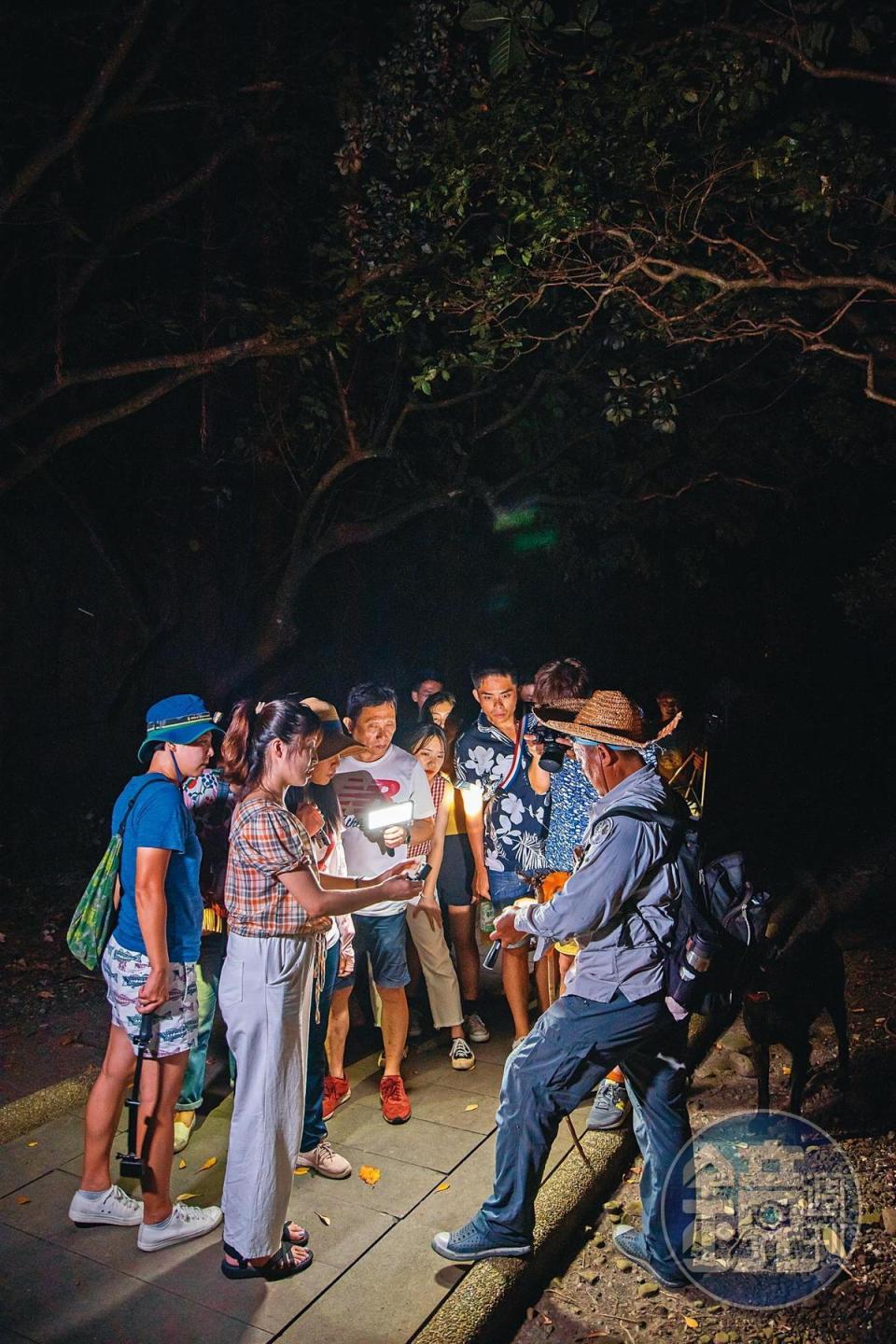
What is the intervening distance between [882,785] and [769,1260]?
13177 millimetres

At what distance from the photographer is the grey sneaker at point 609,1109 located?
469cm

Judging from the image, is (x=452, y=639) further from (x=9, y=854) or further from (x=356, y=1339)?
(x=356, y=1339)

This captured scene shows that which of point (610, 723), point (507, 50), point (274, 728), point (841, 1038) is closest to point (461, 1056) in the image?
point (841, 1038)

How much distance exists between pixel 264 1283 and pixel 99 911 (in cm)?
160

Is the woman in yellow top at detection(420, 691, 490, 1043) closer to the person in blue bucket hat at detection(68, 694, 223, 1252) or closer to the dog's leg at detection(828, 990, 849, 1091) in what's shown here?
the dog's leg at detection(828, 990, 849, 1091)

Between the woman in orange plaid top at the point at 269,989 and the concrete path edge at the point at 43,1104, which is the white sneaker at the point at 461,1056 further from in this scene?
the concrete path edge at the point at 43,1104

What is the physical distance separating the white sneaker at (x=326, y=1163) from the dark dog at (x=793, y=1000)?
7.19ft

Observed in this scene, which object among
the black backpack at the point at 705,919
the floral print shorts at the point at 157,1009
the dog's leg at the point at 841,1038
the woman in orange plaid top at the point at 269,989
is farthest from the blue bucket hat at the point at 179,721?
the dog's leg at the point at 841,1038

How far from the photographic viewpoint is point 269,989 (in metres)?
3.37

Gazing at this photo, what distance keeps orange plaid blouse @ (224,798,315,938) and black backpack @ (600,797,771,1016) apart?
1.25 meters

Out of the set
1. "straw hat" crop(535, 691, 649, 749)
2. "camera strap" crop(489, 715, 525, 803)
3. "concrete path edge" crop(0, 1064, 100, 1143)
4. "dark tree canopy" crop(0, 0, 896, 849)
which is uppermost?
"dark tree canopy" crop(0, 0, 896, 849)

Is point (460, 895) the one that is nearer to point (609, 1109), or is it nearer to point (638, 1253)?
point (609, 1109)

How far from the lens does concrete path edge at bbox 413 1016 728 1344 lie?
3332mm

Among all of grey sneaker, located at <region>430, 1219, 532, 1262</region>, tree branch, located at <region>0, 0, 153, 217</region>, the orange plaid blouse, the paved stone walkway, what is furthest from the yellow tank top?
tree branch, located at <region>0, 0, 153, 217</region>
